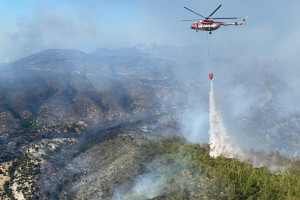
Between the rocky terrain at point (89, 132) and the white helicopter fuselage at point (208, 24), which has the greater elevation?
the white helicopter fuselage at point (208, 24)

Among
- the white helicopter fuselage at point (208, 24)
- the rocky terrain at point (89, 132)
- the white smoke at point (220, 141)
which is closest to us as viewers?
the white helicopter fuselage at point (208, 24)

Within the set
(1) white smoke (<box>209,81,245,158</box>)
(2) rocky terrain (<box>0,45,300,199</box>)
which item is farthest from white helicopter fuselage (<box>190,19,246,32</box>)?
(2) rocky terrain (<box>0,45,300,199</box>)

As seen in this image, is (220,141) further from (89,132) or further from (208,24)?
(89,132)

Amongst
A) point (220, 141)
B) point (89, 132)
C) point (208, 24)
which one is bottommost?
point (89, 132)

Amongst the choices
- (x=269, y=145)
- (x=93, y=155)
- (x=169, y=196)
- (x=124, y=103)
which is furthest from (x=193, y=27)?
(x=124, y=103)

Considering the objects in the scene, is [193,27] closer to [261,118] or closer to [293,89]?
[261,118]

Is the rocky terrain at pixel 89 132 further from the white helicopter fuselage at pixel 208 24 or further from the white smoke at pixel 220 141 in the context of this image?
the white helicopter fuselage at pixel 208 24

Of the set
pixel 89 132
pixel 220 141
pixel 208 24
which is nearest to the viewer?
pixel 208 24

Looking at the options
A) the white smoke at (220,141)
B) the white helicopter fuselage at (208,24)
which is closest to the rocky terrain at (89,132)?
the white smoke at (220,141)

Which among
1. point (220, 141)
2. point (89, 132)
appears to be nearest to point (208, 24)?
point (220, 141)

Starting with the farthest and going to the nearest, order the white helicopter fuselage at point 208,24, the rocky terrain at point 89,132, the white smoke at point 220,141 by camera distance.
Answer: the white smoke at point 220,141 < the rocky terrain at point 89,132 < the white helicopter fuselage at point 208,24
